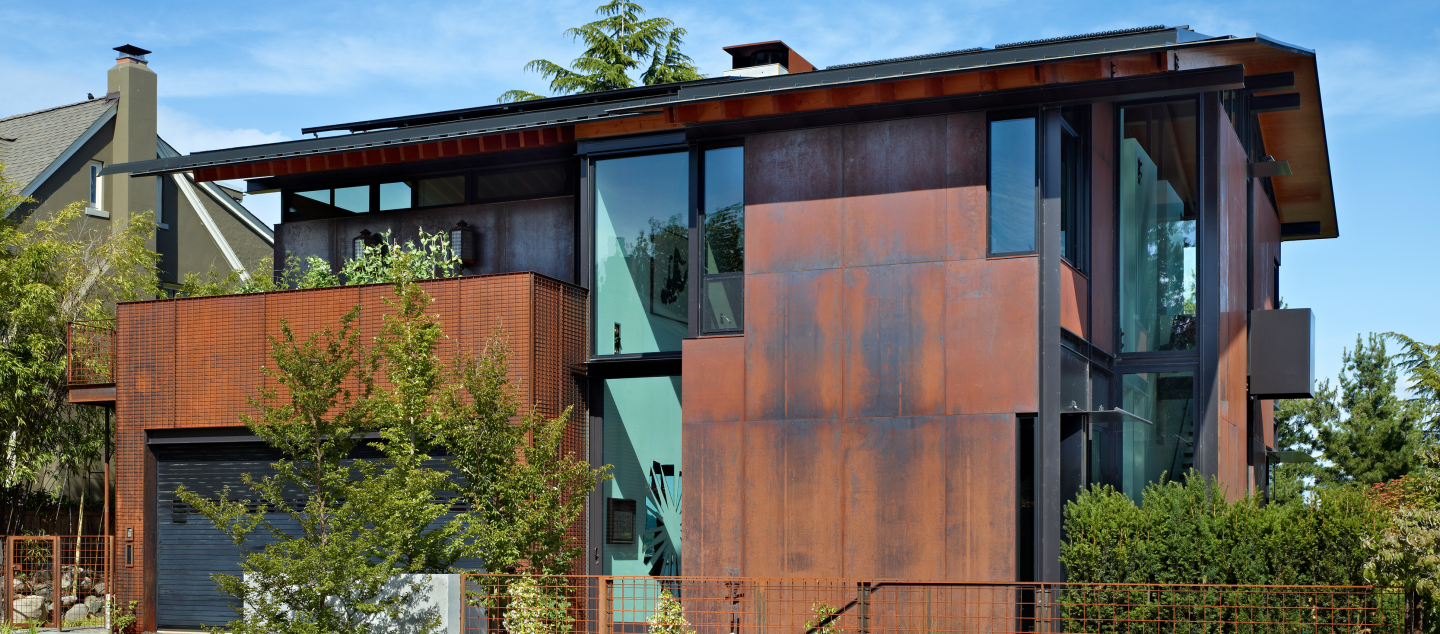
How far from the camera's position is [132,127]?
90.5ft

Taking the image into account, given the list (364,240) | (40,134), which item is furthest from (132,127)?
(364,240)

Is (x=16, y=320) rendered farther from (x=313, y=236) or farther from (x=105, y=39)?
(x=105, y=39)

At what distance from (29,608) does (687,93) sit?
11318 millimetres

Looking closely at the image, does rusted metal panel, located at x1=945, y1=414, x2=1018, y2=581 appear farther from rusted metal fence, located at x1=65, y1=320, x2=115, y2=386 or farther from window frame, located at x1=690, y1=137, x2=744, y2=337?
rusted metal fence, located at x1=65, y1=320, x2=115, y2=386

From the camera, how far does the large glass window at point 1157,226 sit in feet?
53.6

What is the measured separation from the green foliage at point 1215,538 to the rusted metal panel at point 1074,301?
7.12ft

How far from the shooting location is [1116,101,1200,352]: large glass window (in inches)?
643

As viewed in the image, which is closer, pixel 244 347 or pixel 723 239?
pixel 723 239

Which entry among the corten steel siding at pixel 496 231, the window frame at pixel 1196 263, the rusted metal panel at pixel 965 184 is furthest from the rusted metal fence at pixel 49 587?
the window frame at pixel 1196 263

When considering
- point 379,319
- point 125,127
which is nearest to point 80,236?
point 125,127

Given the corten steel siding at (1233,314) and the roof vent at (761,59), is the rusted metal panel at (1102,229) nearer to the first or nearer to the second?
the corten steel siding at (1233,314)

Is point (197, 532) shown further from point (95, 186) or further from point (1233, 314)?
point (1233, 314)

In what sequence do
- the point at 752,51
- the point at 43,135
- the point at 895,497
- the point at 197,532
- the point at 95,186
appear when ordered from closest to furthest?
the point at 895,497 < the point at 197,532 < the point at 752,51 < the point at 95,186 < the point at 43,135

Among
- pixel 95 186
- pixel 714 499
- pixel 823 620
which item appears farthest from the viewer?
pixel 95 186
